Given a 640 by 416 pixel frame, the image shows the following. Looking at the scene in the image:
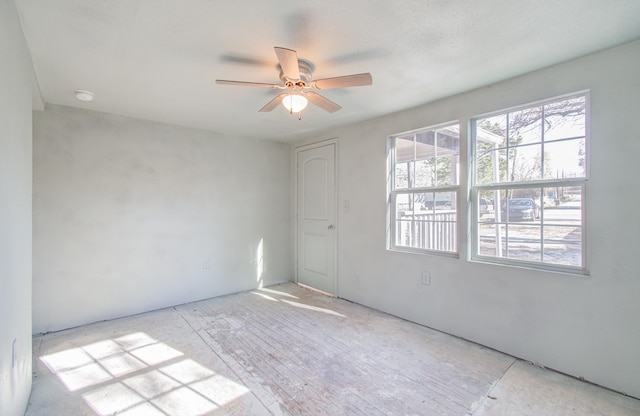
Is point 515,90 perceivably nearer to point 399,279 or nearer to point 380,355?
point 399,279

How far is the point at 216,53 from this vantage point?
6.63 feet

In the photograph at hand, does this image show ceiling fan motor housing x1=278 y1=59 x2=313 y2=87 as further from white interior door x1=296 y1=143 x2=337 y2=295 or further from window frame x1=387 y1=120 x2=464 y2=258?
white interior door x1=296 y1=143 x2=337 y2=295

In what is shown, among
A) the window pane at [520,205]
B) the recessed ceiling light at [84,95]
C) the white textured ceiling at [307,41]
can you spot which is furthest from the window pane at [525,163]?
the recessed ceiling light at [84,95]

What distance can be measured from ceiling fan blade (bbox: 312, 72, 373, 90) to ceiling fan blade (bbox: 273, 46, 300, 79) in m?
0.20

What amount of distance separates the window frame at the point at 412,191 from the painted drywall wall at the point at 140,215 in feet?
6.48

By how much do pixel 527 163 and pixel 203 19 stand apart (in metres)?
2.62

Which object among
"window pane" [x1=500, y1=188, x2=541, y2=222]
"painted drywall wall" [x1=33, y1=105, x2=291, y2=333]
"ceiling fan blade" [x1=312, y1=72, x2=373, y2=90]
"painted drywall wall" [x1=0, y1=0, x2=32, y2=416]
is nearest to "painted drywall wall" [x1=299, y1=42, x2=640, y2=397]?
"window pane" [x1=500, y1=188, x2=541, y2=222]

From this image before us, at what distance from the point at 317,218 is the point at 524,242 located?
8.55 ft

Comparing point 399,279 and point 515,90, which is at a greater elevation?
point 515,90

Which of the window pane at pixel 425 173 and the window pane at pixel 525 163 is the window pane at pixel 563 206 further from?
the window pane at pixel 425 173

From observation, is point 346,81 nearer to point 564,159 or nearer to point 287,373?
point 564,159

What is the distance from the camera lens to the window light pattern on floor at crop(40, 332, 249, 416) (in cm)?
188

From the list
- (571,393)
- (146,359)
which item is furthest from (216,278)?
(571,393)

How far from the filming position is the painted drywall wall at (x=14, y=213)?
136 centimetres
